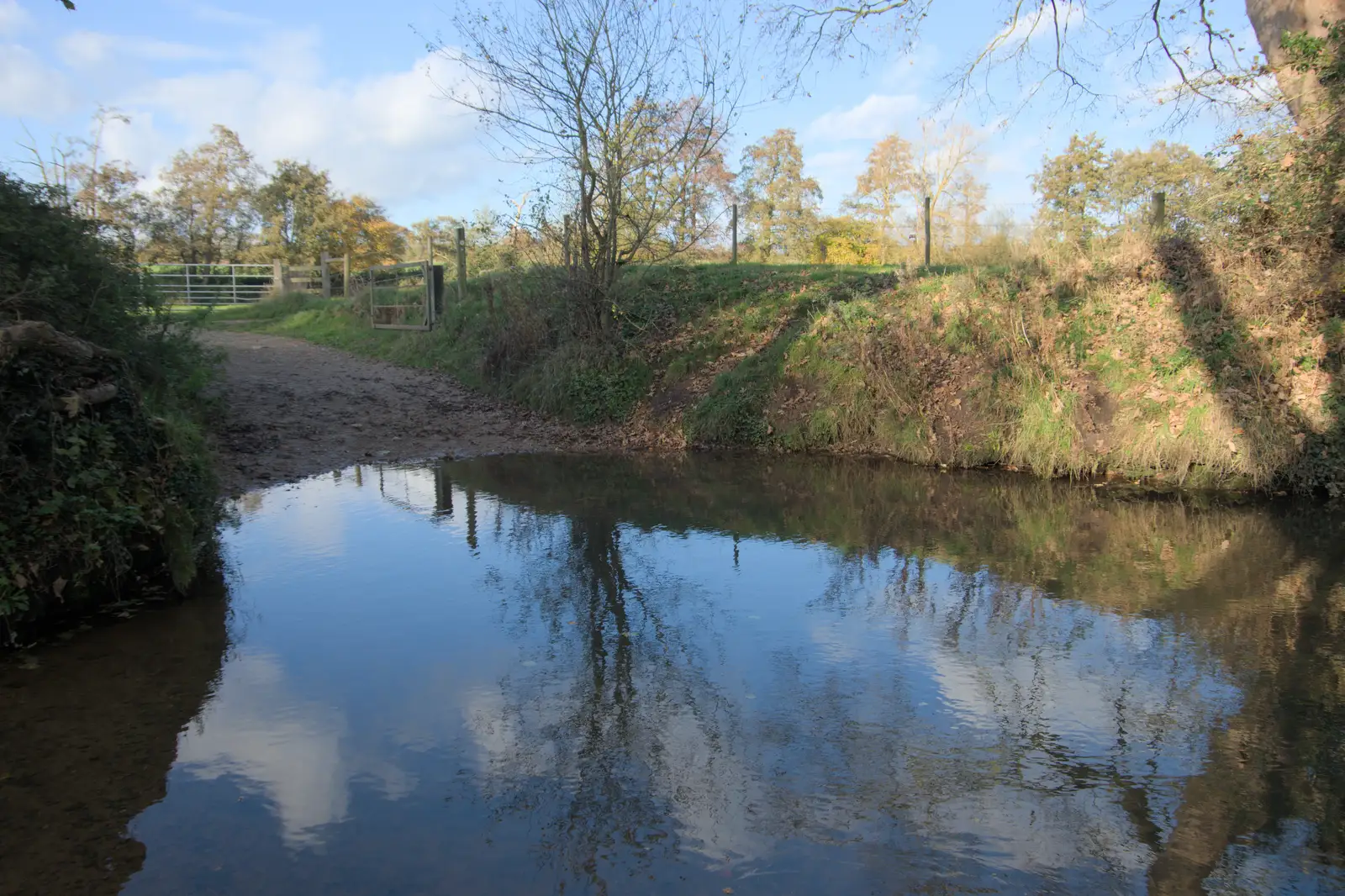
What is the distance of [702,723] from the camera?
4.49m

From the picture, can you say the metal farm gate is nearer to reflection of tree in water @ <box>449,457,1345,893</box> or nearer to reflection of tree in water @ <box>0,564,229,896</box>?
reflection of tree in water @ <box>0,564,229,896</box>

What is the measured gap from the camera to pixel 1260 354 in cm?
1023

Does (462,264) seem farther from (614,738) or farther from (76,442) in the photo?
(614,738)

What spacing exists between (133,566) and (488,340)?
11229 mm

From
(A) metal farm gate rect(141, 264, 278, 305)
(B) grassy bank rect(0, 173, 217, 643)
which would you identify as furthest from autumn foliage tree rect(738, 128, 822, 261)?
(B) grassy bank rect(0, 173, 217, 643)

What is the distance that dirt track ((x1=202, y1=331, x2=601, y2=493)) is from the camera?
1159cm

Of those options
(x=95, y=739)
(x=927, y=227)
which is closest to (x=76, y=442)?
(x=95, y=739)

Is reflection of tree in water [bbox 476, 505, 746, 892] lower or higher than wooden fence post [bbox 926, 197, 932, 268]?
lower

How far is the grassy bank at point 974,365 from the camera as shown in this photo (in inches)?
395

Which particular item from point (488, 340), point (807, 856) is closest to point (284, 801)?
point (807, 856)

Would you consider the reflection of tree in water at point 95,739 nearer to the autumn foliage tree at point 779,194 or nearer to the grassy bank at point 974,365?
the grassy bank at point 974,365

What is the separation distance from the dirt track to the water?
146 inches

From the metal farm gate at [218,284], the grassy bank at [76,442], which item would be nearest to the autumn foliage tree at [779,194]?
the metal farm gate at [218,284]

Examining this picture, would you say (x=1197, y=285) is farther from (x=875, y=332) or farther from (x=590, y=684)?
(x=590, y=684)
